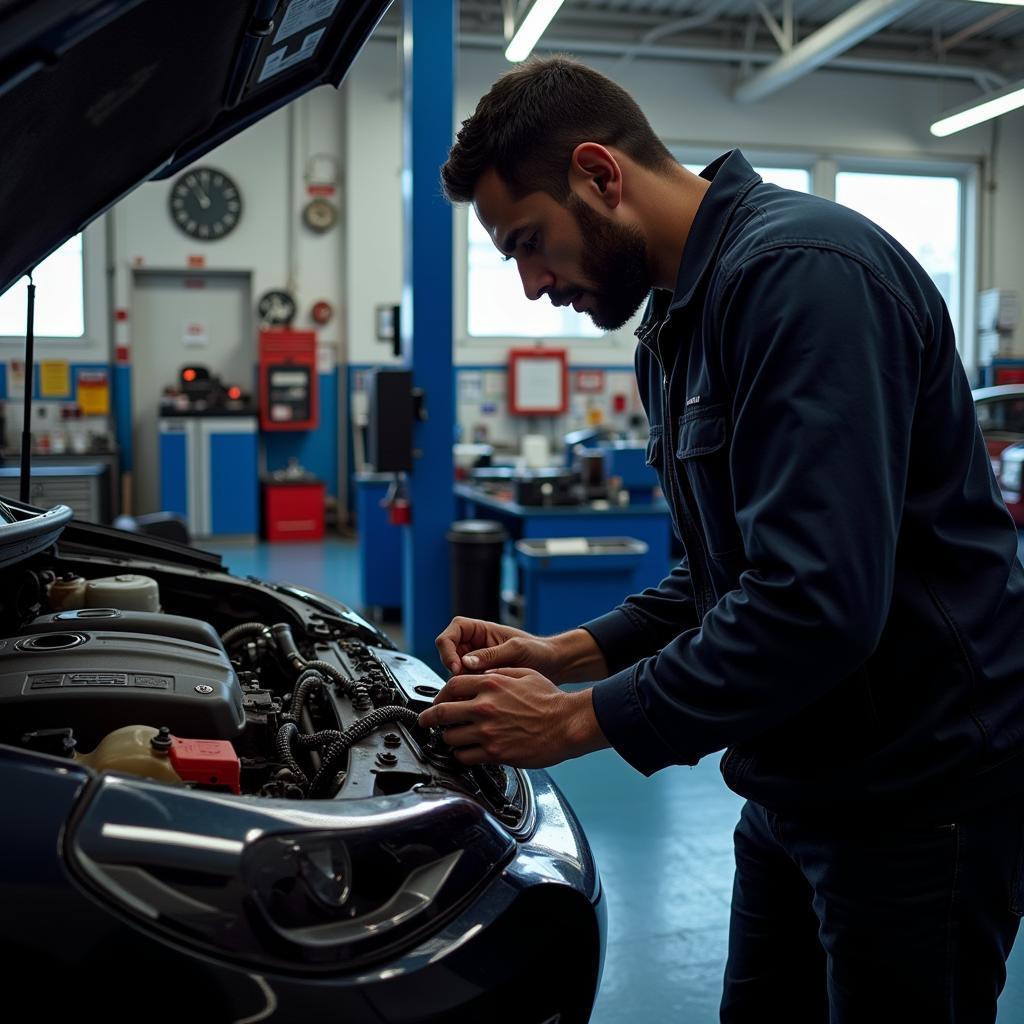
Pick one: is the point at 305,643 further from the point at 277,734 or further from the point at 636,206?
the point at 636,206

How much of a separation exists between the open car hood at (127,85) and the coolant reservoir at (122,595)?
0.49 meters

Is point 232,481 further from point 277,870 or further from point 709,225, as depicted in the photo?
point 277,870

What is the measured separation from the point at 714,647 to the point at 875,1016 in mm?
457

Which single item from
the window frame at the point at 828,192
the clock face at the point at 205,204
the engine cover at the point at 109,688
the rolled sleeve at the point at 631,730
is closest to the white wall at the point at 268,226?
the clock face at the point at 205,204

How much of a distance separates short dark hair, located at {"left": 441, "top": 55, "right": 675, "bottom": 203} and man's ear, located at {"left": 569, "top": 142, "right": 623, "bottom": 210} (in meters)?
0.01

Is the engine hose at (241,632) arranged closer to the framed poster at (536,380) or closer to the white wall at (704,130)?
the white wall at (704,130)

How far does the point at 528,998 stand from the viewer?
3.31ft

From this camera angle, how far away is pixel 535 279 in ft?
4.16

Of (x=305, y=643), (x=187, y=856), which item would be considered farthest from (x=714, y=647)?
(x=305, y=643)

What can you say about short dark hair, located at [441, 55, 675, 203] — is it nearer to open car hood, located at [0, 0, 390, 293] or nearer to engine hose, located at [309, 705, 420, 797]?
open car hood, located at [0, 0, 390, 293]

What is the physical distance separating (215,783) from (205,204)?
9.09 metres

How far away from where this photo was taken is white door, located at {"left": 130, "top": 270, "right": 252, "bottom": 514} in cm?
955

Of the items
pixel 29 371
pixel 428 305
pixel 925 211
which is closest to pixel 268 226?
pixel 428 305

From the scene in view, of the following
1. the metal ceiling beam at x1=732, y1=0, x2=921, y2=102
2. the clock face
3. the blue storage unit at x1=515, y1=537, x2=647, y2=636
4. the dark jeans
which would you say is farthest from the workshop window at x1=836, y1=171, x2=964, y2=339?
the dark jeans
